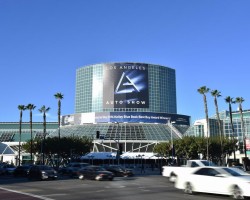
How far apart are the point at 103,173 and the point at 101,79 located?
4576 inches

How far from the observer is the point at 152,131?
11200cm

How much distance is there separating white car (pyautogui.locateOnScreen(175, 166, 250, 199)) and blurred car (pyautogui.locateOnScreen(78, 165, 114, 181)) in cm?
1316

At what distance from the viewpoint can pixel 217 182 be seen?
18094 millimetres

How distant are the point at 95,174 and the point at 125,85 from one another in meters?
107

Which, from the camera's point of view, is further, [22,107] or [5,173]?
[22,107]

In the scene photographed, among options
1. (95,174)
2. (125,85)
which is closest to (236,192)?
(95,174)

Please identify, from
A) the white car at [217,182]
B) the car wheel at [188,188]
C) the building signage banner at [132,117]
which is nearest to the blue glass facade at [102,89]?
the building signage banner at [132,117]

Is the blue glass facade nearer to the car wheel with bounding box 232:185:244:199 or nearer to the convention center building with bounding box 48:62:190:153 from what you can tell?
the convention center building with bounding box 48:62:190:153

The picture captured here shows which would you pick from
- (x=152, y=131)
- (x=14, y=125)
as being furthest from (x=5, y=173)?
(x=14, y=125)

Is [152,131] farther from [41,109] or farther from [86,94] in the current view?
[86,94]

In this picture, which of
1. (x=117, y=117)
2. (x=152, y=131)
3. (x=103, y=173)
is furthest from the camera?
(x=117, y=117)

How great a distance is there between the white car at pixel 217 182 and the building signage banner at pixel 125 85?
383ft

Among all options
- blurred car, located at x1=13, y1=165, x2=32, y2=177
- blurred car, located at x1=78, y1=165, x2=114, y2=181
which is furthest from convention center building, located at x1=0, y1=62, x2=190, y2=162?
blurred car, located at x1=78, y1=165, x2=114, y2=181

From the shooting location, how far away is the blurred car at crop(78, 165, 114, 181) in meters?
33.1
